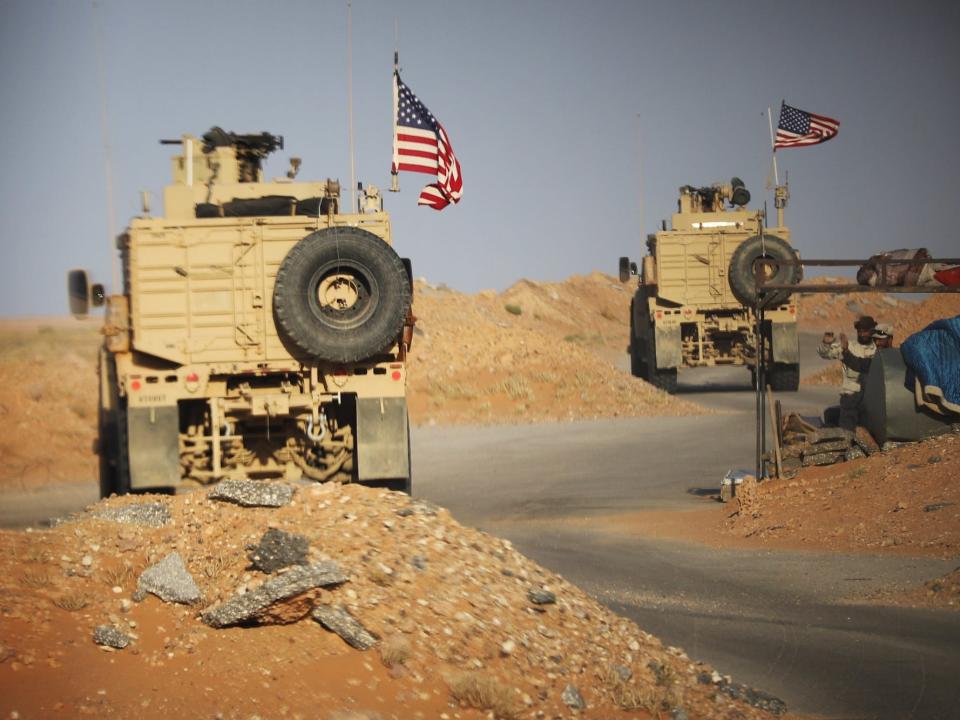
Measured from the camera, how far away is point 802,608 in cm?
917

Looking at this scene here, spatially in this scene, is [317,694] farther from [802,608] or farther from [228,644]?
[802,608]

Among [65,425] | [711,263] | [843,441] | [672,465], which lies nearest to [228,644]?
[843,441]

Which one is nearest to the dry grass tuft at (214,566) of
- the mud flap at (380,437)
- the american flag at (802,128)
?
the mud flap at (380,437)

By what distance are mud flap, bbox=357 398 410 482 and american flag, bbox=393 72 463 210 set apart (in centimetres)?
345

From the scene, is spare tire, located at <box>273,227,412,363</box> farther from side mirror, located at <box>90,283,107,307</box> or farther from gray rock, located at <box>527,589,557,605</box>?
gray rock, located at <box>527,589,557,605</box>

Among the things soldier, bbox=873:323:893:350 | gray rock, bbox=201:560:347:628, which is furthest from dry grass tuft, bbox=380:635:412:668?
soldier, bbox=873:323:893:350

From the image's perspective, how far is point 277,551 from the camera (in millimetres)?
6801

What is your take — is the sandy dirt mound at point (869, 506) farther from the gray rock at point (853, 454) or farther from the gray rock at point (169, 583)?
the gray rock at point (169, 583)

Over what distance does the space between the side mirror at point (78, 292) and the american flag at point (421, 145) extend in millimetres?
3877

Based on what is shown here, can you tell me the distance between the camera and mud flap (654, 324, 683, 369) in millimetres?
27125

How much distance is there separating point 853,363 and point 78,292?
31.4 ft

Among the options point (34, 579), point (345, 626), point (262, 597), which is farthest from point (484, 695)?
point (34, 579)

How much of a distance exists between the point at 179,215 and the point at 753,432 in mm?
11686

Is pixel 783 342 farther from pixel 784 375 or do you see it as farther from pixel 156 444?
pixel 156 444
